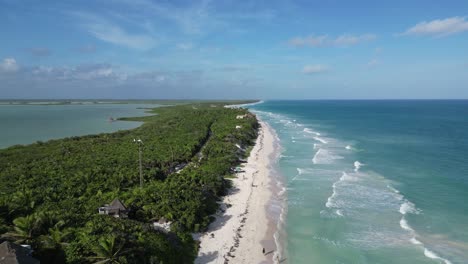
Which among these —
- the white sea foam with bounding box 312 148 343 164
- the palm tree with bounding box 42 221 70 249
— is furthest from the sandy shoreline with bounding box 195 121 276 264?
the white sea foam with bounding box 312 148 343 164

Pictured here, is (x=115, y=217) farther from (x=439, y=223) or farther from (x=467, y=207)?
(x=467, y=207)

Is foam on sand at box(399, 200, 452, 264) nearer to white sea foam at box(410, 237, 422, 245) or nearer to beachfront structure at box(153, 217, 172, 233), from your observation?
white sea foam at box(410, 237, 422, 245)

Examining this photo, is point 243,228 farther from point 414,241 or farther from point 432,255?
point 432,255

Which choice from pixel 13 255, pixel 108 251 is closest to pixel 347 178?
pixel 108 251

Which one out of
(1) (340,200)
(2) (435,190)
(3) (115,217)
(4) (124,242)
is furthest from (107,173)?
(2) (435,190)

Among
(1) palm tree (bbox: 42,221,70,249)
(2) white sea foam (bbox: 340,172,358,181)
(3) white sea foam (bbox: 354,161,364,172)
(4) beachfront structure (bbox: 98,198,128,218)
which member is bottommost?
(2) white sea foam (bbox: 340,172,358,181)
